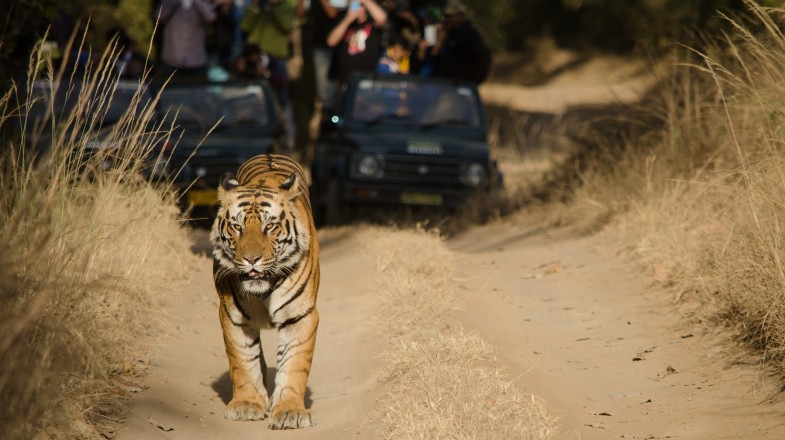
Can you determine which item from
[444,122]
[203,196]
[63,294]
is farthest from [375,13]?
[63,294]

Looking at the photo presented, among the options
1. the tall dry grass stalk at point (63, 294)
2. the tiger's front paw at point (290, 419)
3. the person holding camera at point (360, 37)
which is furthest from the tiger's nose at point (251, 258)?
the person holding camera at point (360, 37)

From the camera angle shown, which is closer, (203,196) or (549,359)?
(549,359)

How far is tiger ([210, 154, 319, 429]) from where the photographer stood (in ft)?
20.9

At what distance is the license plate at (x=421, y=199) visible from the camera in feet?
44.1

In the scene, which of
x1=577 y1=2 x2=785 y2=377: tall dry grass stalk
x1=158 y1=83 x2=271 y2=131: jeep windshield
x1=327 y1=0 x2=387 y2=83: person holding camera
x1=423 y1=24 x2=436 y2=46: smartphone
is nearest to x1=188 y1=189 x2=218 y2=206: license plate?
x1=158 y1=83 x2=271 y2=131: jeep windshield

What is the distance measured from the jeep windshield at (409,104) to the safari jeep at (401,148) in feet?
0.04

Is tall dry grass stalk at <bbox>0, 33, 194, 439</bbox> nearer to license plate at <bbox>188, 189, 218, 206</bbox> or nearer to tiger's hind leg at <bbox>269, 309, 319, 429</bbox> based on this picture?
tiger's hind leg at <bbox>269, 309, 319, 429</bbox>

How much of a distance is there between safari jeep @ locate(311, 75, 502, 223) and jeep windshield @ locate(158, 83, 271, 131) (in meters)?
0.83

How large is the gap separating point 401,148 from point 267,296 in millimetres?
7076

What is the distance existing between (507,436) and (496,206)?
8473mm

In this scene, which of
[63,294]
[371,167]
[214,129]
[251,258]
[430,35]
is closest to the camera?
[63,294]

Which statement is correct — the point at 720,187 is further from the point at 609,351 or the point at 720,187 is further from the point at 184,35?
the point at 184,35

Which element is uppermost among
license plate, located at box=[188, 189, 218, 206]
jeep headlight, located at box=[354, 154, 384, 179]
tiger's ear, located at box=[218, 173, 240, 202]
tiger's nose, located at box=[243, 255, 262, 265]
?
tiger's ear, located at box=[218, 173, 240, 202]

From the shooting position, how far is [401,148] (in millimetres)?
13398
